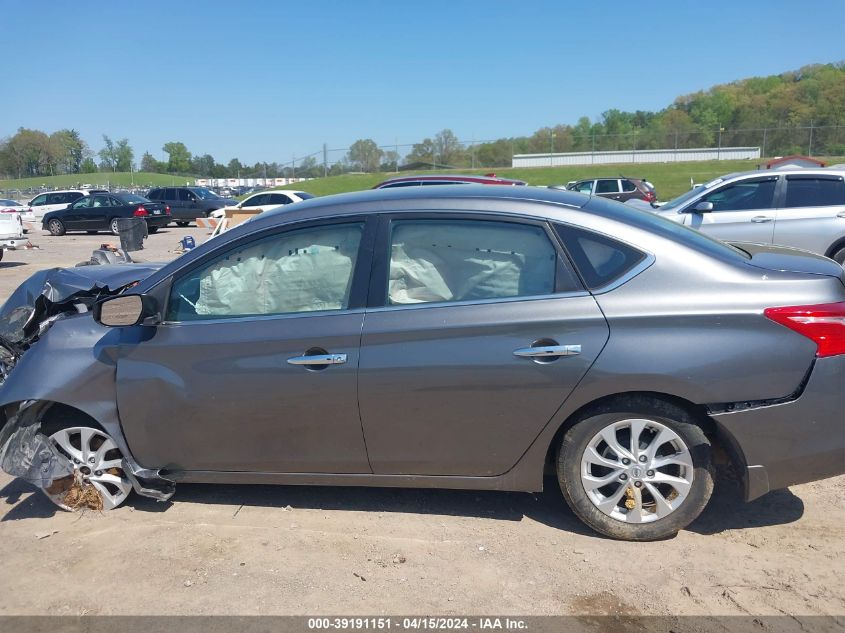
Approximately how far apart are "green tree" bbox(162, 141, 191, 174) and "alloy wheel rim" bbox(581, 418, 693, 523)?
123 meters

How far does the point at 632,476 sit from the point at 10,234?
15625 millimetres

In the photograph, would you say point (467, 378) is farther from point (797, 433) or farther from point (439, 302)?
point (797, 433)

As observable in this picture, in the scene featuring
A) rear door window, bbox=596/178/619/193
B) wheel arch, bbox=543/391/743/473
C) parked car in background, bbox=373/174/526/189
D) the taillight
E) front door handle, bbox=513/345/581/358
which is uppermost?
parked car in background, bbox=373/174/526/189

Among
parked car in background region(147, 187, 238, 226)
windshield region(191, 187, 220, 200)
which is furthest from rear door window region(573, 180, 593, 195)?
windshield region(191, 187, 220, 200)

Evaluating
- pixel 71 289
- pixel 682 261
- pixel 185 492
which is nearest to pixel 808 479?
pixel 682 261

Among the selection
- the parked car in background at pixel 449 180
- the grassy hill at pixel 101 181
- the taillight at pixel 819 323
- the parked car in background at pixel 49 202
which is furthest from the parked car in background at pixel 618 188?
the grassy hill at pixel 101 181

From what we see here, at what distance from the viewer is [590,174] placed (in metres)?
51.3

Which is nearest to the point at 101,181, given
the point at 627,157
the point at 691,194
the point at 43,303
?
the point at 627,157

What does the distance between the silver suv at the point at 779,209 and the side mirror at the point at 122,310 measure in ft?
26.9

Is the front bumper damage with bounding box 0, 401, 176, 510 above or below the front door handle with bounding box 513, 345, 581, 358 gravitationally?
below

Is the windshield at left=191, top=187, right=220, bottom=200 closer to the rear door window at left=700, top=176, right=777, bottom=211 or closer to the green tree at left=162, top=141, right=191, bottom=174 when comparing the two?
the rear door window at left=700, top=176, right=777, bottom=211

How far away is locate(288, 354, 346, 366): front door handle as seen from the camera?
356 cm

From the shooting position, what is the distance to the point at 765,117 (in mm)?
69375

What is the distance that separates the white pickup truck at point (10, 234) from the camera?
1524 cm
